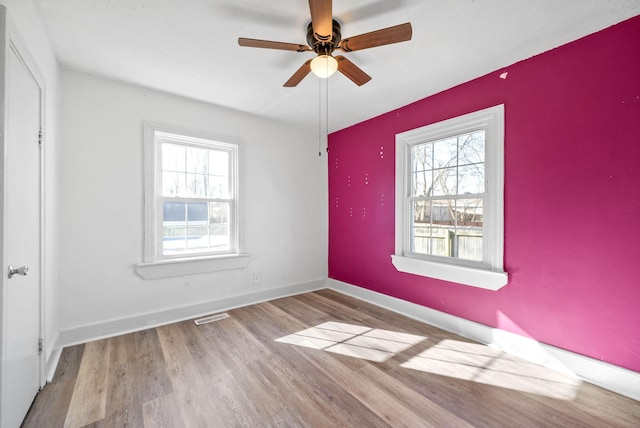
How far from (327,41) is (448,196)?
75.8 inches

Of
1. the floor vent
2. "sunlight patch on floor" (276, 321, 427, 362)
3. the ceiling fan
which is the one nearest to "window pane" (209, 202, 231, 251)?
the floor vent

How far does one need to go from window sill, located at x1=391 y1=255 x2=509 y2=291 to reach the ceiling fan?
2018 mm

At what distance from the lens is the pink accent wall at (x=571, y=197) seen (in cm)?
176

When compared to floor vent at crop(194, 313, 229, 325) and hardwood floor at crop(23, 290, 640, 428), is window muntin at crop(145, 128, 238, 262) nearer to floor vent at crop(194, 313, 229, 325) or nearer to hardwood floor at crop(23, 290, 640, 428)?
floor vent at crop(194, 313, 229, 325)

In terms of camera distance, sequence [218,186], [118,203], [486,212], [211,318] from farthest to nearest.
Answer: [218,186], [211,318], [118,203], [486,212]

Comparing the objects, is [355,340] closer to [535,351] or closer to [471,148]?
[535,351]

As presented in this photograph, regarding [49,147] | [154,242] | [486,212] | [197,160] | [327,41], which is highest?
[327,41]

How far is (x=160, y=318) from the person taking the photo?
2807 mm

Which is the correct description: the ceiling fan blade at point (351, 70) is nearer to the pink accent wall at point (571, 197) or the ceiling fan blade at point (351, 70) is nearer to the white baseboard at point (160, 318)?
the pink accent wall at point (571, 197)

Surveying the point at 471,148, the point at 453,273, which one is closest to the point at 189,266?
the point at 453,273

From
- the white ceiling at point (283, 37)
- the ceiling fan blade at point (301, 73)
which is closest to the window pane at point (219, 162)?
the white ceiling at point (283, 37)

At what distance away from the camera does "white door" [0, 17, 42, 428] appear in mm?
1304

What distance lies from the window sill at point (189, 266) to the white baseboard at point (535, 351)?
6.47ft

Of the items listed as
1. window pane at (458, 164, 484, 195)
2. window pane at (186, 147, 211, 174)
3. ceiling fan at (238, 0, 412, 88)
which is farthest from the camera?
window pane at (186, 147, 211, 174)
